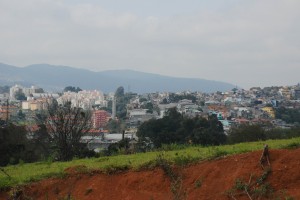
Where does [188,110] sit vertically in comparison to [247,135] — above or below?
above

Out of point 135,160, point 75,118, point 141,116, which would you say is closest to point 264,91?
point 141,116

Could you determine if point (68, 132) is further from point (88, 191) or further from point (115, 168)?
point (88, 191)

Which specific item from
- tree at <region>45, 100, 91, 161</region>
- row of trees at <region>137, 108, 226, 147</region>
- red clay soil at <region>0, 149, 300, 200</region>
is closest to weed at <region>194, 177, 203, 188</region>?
red clay soil at <region>0, 149, 300, 200</region>

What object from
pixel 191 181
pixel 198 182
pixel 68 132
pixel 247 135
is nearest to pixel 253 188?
pixel 198 182

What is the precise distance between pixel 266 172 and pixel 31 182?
15.4 ft

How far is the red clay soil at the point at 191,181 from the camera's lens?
6.52 metres

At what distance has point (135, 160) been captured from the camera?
9.16 m

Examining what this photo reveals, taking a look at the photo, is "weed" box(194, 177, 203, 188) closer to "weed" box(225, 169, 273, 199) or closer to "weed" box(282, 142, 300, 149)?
"weed" box(225, 169, 273, 199)

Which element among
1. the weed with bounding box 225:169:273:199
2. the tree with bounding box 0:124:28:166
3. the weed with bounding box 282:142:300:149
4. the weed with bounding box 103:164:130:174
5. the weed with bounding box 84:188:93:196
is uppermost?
the weed with bounding box 282:142:300:149

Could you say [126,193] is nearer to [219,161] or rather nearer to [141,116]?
[219,161]

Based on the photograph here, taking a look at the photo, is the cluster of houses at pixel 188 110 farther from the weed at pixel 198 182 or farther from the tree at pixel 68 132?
the weed at pixel 198 182

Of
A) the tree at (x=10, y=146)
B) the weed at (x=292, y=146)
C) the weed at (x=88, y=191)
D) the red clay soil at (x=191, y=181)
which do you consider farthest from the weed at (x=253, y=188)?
the tree at (x=10, y=146)

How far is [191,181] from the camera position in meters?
Result: 7.22

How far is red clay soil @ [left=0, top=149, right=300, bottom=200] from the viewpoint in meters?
6.52
